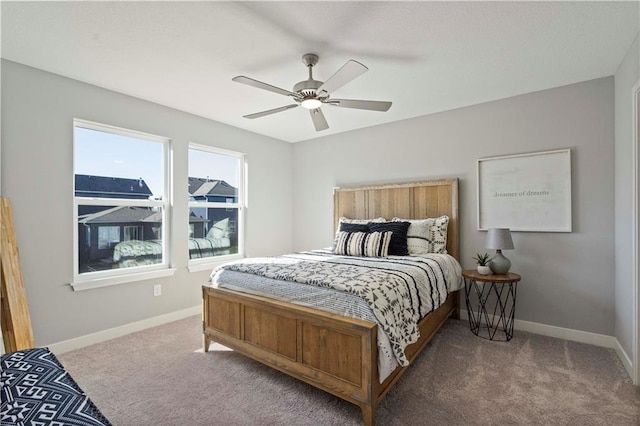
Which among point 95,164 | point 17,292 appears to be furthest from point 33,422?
point 95,164

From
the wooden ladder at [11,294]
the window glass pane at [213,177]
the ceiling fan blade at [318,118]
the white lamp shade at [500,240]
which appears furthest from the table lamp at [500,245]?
the wooden ladder at [11,294]

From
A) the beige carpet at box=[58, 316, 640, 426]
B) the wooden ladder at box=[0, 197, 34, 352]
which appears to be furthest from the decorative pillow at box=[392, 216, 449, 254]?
the wooden ladder at box=[0, 197, 34, 352]

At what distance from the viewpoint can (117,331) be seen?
10.3 feet

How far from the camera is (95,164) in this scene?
3.13 m

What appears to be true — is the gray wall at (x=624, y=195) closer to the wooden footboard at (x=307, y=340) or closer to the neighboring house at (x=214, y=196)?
the wooden footboard at (x=307, y=340)

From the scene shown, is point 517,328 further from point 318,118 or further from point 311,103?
point 311,103

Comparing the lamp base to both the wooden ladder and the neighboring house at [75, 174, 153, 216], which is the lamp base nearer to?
the neighboring house at [75, 174, 153, 216]

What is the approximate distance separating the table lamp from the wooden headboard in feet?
1.90

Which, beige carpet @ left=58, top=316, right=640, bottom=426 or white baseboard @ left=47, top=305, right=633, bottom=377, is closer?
beige carpet @ left=58, top=316, right=640, bottom=426

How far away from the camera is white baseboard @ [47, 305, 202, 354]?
2789mm

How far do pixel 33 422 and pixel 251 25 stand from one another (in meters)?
2.32

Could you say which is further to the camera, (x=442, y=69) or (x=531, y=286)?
(x=531, y=286)

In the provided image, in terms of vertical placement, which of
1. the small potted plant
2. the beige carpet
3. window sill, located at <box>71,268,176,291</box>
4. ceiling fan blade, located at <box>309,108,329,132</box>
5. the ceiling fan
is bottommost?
the beige carpet

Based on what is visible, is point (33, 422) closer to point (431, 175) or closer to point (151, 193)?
point (151, 193)
